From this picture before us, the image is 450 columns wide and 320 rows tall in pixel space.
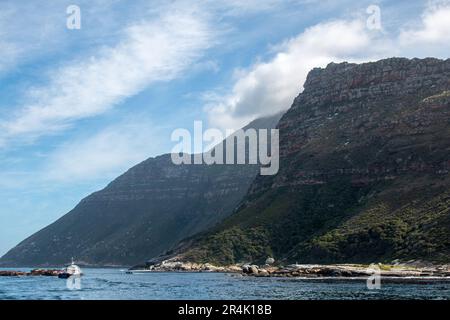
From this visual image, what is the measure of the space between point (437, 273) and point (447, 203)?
1850 inches

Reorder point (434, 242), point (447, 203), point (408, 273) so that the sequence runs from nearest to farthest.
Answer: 1. point (408, 273)
2. point (434, 242)
3. point (447, 203)

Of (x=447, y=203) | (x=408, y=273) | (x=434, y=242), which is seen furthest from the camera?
(x=447, y=203)
